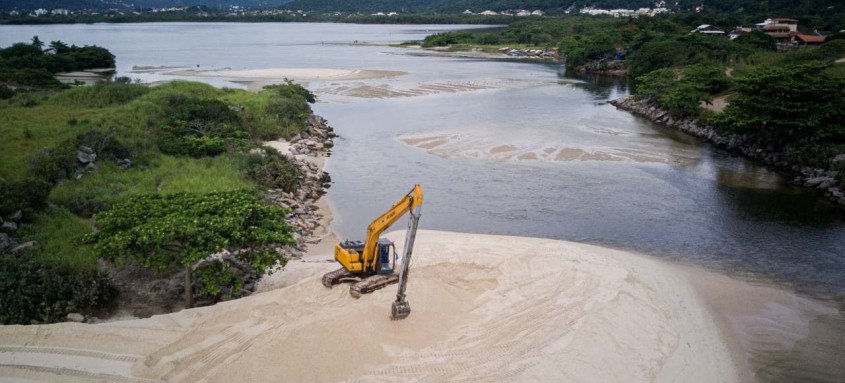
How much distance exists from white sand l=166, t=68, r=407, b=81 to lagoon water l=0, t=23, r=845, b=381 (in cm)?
1191

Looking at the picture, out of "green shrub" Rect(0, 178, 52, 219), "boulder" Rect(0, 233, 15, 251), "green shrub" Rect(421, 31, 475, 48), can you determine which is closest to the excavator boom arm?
"boulder" Rect(0, 233, 15, 251)

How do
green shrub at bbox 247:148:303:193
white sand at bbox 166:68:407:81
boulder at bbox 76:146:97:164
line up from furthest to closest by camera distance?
white sand at bbox 166:68:407:81 < green shrub at bbox 247:148:303:193 < boulder at bbox 76:146:97:164

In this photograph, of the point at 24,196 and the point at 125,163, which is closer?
the point at 24,196

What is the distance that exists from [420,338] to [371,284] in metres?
2.12

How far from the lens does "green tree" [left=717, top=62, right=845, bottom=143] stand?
29.7 m

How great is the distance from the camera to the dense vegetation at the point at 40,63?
45.7 m

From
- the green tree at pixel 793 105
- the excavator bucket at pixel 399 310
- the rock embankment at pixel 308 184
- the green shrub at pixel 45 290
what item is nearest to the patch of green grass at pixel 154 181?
the rock embankment at pixel 308 184

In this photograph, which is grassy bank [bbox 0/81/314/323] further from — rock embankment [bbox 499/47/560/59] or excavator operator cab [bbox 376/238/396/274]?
rock embankment [bbox 499/47/560/59]

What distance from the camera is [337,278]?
14320mm

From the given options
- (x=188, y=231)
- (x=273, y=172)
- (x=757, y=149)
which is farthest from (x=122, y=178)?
(x=757, y=149)

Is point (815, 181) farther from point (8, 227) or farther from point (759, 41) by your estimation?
point (759, 41)

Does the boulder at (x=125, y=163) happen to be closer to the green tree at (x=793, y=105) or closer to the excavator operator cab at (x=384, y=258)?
the excavator operator cab at (x=384, y=258)

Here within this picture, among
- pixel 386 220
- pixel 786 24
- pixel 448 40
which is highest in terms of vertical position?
pixel 786 24

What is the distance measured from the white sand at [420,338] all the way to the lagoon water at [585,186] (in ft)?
7.77
